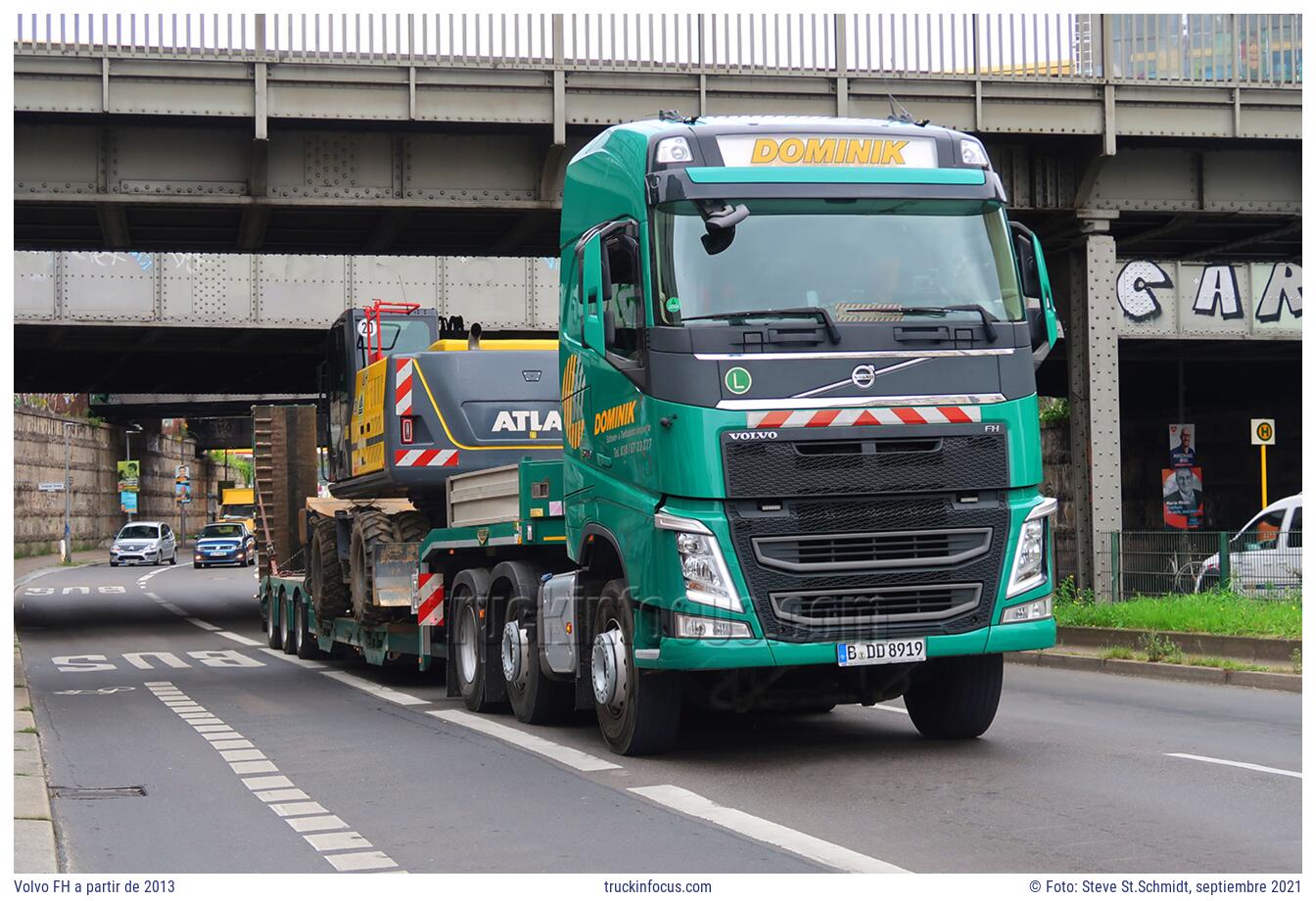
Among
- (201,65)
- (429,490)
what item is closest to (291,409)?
(201,65)

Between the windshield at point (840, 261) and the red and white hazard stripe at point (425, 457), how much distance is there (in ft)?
20.0

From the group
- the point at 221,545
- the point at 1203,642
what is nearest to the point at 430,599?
the point at 1203,642

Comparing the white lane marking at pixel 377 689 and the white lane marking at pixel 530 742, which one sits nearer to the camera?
the white lane marking at pixel 530 742

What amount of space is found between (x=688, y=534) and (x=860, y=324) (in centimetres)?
155

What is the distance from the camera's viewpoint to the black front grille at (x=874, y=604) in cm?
964

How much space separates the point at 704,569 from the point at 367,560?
7313 mm

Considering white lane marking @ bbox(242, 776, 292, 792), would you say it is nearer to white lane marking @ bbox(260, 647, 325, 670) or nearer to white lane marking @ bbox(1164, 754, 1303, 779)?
white lane marking @ bbox(1164, 754, 1303, 779)

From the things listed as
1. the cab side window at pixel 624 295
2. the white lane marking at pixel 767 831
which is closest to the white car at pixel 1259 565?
the cab side window at pixel 624 295

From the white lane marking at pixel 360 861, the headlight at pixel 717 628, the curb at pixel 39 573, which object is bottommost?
the curb at pixel 39 573

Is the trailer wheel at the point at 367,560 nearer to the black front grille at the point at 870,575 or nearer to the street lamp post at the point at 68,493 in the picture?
the black front grille at the point at 870,575

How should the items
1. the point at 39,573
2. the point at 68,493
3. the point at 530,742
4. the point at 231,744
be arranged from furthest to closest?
the point at 68,493 < the point at 39,573 < the point at 231,744 < the point at 530,742

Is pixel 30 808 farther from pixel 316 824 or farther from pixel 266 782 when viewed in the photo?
pixel 266 782

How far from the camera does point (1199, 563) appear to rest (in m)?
20.8

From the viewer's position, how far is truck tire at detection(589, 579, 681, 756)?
10234 millimetres
